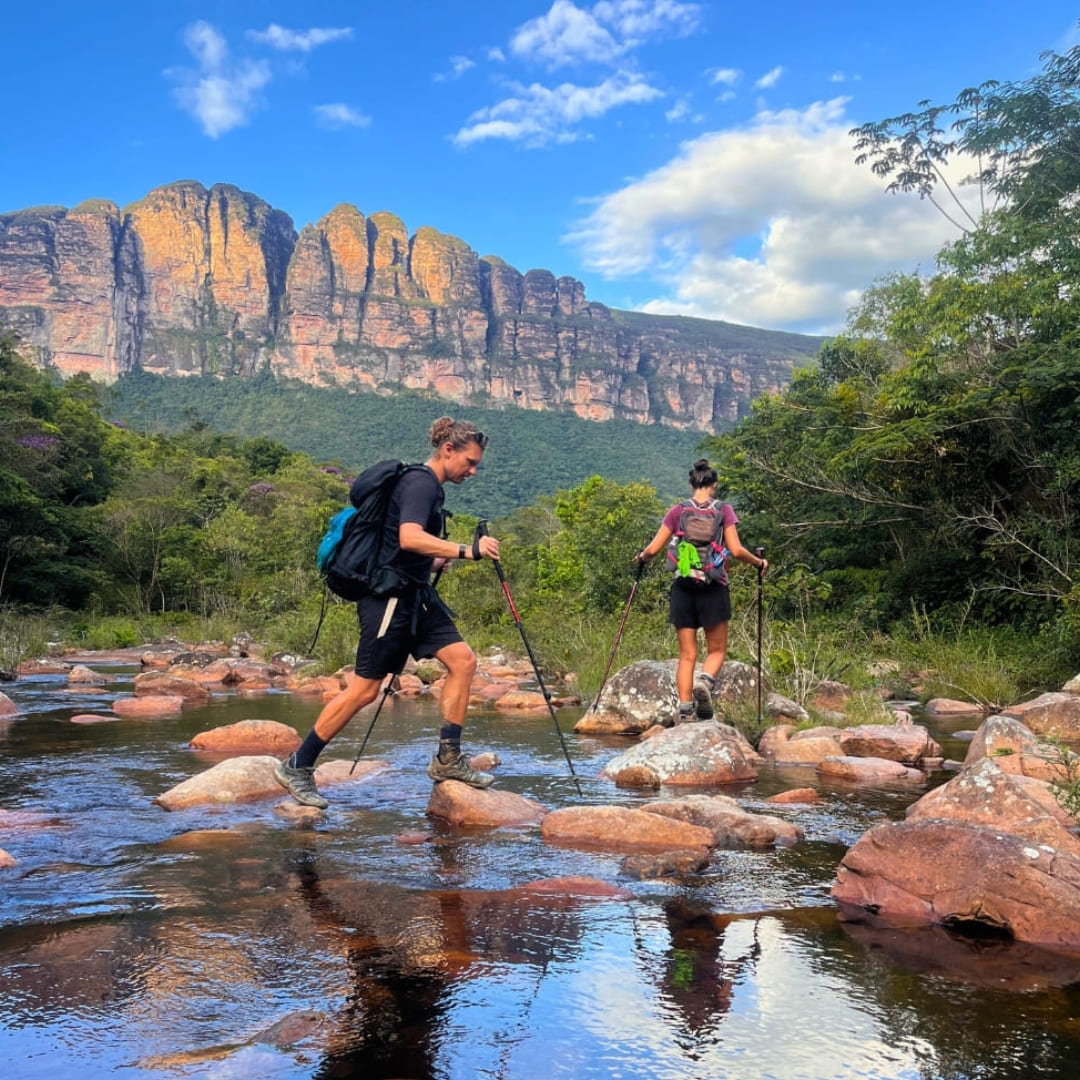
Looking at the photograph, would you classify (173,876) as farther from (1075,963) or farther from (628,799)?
(1075,963)

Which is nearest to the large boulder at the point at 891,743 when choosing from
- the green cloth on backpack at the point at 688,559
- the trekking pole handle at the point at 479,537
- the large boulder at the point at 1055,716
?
the large boulder at the point at 1055,716

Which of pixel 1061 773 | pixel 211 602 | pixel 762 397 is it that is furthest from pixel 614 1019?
pixel 211 602

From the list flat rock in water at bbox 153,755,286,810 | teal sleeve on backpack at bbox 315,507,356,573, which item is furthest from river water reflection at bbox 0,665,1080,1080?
teal sleeve on backpack at bbox 315,507,356,573

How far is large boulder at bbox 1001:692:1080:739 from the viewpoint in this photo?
8.06 m

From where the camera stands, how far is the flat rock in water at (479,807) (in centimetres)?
518

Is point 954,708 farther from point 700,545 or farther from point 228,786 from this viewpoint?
point 228,786

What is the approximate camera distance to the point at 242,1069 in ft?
7.73

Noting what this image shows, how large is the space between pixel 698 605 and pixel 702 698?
0.73m

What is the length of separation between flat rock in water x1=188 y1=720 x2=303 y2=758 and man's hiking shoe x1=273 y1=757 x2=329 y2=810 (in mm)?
2519

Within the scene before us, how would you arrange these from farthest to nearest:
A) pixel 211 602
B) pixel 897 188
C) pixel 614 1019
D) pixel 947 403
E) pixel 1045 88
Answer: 1. pixel 211 602
2. pixel 897 188
3. pixel 1045 88
4. pixel 947 403
5. pixel 614 1019

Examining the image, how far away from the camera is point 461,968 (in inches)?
121

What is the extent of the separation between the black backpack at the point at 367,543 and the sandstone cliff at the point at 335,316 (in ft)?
383

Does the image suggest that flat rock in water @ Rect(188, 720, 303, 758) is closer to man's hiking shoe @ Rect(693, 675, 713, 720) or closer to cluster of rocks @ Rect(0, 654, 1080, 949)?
cluster of rocks @ Rect(0, 654, 1080, 949)

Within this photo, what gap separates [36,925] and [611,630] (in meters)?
10.2
